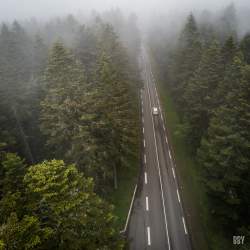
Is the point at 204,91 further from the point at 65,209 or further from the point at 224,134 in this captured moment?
the point at 65,209

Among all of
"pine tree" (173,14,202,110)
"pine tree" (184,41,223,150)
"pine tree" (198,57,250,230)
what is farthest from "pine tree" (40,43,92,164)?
"pine tree" (173,14,202,110)

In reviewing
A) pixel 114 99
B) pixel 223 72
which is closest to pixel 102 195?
pixel 114 99

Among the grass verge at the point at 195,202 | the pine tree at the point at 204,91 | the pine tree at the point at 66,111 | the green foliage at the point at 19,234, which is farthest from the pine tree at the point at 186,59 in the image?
the green foliage at the point at 19,234

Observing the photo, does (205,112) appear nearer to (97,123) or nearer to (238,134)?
(238,134)

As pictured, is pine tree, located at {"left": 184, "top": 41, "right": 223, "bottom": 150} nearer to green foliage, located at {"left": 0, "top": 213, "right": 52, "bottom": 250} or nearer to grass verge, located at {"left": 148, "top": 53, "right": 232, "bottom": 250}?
grass verge, located at {"left": 148, "top": 53, "right": 232, "bottom": 250}

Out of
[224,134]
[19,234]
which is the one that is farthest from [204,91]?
[19,234]

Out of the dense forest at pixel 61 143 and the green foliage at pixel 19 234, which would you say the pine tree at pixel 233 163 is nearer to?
the dense forest at pixel 61 143
